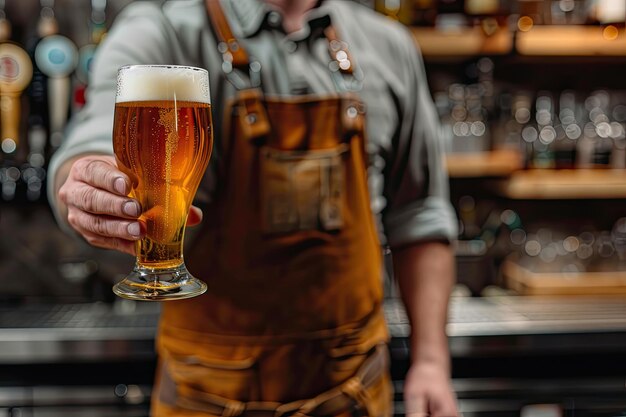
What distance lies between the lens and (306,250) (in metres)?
1.43

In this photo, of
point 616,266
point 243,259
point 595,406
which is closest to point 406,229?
point 243,259

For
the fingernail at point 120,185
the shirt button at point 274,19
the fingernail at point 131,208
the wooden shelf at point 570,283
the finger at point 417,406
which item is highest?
the shirt button at point 274,19

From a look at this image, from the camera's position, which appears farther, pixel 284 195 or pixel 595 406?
pixel 595 406

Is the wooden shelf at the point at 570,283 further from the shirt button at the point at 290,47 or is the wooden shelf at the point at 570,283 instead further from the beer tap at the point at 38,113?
the beer tap at the point at 38,113

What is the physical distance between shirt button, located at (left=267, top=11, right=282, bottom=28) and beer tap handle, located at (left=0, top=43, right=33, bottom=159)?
1.45 m

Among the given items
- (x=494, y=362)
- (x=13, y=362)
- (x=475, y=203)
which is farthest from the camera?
(x=475, y=203)

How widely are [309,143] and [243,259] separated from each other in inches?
10.1

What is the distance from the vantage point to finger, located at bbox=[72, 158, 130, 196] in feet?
2.51

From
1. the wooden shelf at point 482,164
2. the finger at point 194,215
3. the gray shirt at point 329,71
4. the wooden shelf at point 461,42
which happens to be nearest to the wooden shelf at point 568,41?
the wooden shelf at point 461,42

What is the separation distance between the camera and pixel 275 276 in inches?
56.0

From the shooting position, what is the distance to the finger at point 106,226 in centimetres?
77

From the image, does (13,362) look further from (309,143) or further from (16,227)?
(309,143)

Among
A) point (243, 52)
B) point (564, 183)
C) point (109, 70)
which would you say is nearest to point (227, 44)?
point (243, 52)

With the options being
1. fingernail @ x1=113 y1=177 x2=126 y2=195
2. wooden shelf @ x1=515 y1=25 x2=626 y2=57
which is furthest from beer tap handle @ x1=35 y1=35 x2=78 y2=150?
fingernail @ x1=113 y1=177 x2=126 y2=195
